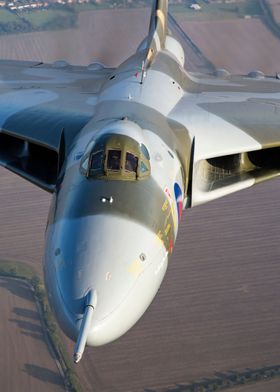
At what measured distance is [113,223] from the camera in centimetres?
1080

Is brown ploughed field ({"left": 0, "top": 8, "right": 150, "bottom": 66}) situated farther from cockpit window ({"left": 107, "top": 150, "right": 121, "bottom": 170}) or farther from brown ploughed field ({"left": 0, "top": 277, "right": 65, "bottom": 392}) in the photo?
cockpit window ({"left": 107, "top": 150, "right": 121, "bottom": 170})

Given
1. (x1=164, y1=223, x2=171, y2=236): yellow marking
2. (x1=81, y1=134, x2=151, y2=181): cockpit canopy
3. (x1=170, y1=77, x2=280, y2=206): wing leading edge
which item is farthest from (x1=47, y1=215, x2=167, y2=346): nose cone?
(x1=170, y1=77, x2=280, y2=206): wing leading edge

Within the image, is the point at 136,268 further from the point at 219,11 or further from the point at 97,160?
the point at 219,11

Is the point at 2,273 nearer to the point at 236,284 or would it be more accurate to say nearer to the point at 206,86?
the point at 236,284

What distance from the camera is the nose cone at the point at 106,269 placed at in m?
9.69

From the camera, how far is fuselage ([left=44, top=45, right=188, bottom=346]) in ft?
32.3

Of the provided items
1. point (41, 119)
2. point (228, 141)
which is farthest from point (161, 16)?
point (228, 141)

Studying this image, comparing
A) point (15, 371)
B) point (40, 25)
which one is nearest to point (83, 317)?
point (15, 371)

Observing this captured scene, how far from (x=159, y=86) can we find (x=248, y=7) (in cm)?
4259

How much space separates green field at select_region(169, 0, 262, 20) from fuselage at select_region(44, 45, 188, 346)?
43.3m

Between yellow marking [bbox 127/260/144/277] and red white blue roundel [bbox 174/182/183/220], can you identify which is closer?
yellow marking [bbox 127/260/144/277]

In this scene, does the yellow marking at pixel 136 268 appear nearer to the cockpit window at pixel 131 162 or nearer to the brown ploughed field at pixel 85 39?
the cockpit window at pixel 131 162

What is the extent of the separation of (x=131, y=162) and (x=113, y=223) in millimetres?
1811

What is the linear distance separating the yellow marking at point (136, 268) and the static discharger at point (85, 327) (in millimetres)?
866
